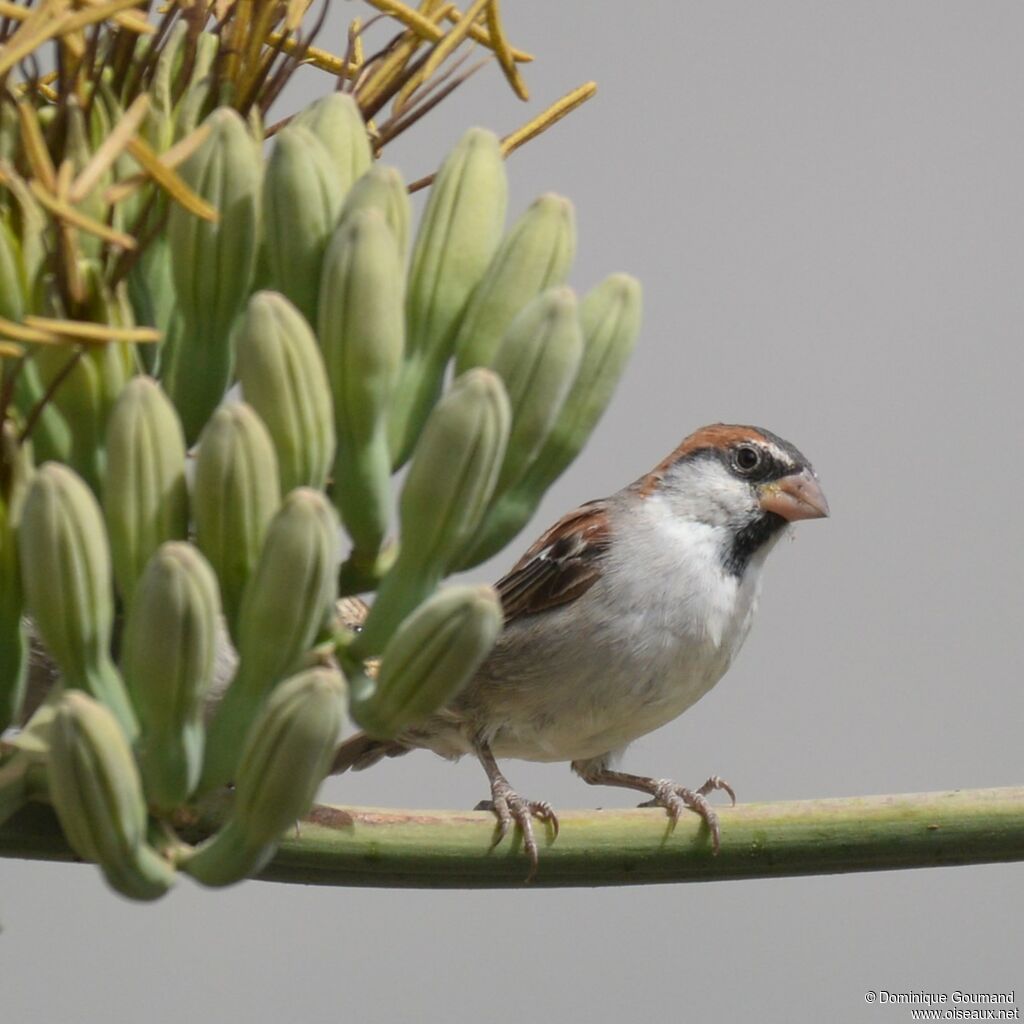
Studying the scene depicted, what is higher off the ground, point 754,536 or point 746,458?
point 746,458

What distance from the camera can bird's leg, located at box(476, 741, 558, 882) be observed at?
2527mm

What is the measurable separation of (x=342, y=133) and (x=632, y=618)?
9.80 ft

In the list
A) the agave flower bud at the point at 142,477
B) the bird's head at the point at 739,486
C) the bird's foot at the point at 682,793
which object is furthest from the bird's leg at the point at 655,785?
the agave flower bud at the point at 142,477

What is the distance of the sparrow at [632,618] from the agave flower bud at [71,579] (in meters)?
2.97

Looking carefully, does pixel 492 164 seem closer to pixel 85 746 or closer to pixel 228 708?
pixel 228 708

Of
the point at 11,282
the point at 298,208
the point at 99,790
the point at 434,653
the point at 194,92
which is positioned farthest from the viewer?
the point at 194,92

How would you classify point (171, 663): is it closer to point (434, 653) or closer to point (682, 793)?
point (434, 653)

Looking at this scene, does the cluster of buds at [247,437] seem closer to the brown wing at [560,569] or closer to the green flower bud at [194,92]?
the green flower bud at [194,92]

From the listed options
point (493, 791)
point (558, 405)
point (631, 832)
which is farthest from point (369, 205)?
point (493, 791)

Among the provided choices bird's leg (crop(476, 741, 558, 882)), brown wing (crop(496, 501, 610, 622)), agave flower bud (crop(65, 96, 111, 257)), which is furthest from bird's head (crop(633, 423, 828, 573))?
agave flower bud (crop(65, 96, 111, 257))

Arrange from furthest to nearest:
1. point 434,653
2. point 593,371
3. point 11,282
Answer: point 593,371, point 11,282, point 434,653

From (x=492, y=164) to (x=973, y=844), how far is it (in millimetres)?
1170

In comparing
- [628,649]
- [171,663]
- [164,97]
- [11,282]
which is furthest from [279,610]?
[628,649]

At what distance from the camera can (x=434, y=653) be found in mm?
1787
